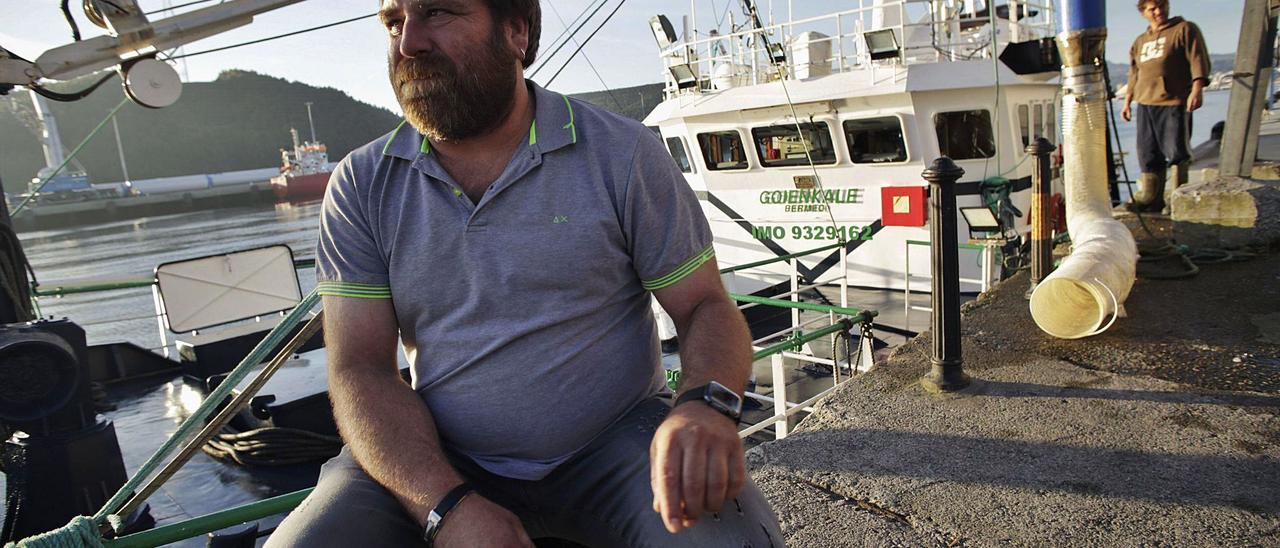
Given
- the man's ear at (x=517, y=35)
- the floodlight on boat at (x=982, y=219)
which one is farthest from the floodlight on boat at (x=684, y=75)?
the man's ear at (x=517, y=35)

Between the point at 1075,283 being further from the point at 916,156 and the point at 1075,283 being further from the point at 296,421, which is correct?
the point at 916,156

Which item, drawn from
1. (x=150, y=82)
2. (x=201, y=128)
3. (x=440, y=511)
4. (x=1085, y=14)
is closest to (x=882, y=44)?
(x=1085, y=14)

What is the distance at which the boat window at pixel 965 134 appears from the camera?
10.4m

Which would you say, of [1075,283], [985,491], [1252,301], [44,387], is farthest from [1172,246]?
[44,387]

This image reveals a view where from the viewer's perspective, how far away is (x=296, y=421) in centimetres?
469

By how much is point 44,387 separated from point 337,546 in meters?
3.18

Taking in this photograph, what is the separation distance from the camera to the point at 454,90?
163cm

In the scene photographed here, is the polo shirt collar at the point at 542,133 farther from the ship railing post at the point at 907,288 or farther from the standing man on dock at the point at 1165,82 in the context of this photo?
the standing man on dock at the point at 1165,82

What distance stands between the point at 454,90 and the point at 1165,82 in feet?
23.2

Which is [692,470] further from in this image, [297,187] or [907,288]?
[297,187]

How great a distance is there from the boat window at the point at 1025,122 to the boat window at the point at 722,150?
13.2ft

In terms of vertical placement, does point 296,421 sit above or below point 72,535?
below

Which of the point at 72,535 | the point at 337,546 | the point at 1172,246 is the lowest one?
the point at 1172,246

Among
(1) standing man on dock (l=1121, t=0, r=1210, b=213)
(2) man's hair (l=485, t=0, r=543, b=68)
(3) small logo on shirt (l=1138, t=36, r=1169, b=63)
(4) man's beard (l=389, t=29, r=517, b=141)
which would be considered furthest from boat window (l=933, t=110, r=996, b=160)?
(4) man's beard (l=389, t=29, r=517, b=141)
